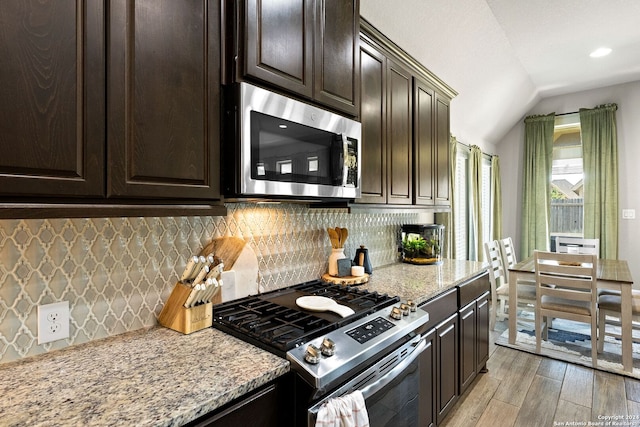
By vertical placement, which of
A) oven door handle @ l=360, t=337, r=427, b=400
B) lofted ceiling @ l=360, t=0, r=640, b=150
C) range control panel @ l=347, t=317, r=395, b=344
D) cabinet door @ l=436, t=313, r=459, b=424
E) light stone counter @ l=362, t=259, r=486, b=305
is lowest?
cabinet door @ l=436, t=313, r=459, b=424

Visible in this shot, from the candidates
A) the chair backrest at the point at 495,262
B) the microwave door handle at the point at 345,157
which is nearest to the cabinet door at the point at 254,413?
the microwave door handle at the point at 345,157

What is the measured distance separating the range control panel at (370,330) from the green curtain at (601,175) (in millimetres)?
4681

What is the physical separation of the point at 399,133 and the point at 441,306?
3.83ft

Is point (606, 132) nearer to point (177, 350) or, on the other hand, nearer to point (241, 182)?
point (241, 182)

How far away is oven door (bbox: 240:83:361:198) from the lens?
3.98 feet

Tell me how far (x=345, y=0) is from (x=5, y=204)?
1.65 meters

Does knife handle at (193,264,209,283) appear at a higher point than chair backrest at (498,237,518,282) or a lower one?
higher

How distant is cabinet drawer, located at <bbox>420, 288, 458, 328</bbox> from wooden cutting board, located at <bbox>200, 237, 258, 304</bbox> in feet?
3.02

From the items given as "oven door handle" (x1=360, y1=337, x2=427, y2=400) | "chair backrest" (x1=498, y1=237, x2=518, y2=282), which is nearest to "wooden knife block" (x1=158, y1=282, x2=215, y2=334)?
"oven door handle" (x1=360, y1=337, x2=427, y2=400)

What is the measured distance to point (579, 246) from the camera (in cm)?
418

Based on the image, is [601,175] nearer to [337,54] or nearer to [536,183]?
[536,183]

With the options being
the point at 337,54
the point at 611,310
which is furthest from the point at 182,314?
the point at 611,310

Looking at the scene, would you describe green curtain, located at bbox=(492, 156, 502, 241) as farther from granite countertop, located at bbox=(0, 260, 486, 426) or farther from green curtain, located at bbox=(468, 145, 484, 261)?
granite countertop, located at bbox=(0, 260, 486, 426)

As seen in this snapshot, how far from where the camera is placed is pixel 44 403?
0.82 m
